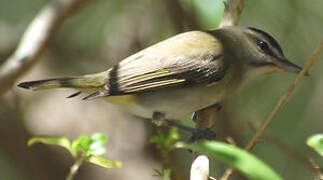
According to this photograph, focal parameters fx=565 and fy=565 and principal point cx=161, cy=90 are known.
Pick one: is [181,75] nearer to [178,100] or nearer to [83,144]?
[178,100]

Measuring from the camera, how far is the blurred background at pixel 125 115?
15.1ft

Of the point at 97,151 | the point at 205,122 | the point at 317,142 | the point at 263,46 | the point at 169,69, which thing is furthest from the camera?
the point at 263,46

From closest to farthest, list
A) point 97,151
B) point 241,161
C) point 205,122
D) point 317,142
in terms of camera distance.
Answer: point 241,161 → point 317,142 → point 97,151 → point 205,122

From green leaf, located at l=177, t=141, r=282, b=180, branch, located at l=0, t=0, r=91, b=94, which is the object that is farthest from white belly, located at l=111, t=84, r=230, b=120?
green leaf, located at l=177, t=141, r=282, b=180

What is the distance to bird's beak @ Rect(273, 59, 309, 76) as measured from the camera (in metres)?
3.32

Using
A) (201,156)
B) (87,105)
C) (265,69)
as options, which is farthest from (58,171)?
(201,156)

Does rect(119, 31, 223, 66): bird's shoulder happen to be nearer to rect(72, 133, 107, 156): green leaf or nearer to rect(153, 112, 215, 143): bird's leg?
rect(153, 112, 215, 143): bird's leg

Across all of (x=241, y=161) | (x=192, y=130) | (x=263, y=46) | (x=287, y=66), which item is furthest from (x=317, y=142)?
(x=263, y=46)

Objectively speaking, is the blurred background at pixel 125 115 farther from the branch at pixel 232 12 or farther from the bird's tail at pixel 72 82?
the bird's tail at pixel 72 82

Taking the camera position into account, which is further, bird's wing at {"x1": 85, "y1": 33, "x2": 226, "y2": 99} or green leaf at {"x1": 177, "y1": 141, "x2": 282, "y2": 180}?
bird's wing at {"x1": 85, "y1": 33, "x2": 226, "y2": 99}

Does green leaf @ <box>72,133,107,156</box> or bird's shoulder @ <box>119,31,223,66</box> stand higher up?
green leaf @ <box>72,133,107,156</box>

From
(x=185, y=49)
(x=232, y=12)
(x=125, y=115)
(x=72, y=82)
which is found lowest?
(x=125, y=115)

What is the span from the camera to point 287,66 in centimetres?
338

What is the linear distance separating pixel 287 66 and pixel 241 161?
6.47 feet
